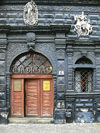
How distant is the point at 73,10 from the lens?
278 inches

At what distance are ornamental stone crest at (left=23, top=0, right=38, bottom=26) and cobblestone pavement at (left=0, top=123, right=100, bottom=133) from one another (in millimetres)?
4349

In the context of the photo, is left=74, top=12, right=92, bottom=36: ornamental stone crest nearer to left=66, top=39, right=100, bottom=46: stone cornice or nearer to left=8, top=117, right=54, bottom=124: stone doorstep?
left=66, top=39, right=100, bottom=46: stone cornice

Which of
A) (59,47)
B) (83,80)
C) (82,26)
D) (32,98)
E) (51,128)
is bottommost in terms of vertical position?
(51,128)

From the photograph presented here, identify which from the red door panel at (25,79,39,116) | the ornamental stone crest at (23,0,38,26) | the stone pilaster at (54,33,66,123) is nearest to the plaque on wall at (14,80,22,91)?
the red door panel at (25,79,39,116)

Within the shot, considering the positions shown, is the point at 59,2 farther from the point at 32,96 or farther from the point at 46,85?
the point at 32,96

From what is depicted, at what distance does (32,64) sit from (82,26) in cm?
279

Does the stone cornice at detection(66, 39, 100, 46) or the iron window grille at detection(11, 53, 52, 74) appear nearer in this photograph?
the stone cornice at detection(66, 39, 100, 46)

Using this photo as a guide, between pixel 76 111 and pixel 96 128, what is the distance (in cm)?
105

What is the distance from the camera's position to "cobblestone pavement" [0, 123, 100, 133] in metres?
5.93

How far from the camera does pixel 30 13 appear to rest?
22.8 feet

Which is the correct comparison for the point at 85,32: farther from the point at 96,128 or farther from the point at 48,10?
the point at 96,128

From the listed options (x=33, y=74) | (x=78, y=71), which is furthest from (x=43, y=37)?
Result: (x=78, y=71)

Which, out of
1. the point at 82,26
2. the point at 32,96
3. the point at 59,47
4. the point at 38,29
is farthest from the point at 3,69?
the point at 82,26

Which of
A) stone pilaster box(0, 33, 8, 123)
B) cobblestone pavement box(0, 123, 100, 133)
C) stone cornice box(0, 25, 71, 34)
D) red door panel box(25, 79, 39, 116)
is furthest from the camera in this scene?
red door panel box(25, 79, 39, 116)
